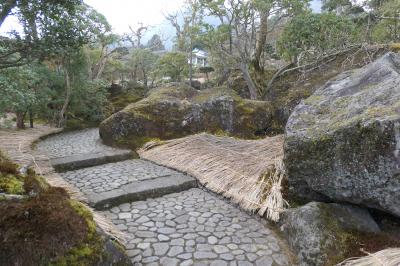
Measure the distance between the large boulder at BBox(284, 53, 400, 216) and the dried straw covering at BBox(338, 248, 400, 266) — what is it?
42 cm

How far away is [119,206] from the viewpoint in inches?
185

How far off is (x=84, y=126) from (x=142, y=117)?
15.7 ft

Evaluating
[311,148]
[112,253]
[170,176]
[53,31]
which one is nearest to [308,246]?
[311,148]

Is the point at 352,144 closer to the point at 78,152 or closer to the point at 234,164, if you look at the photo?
the point at 234,164

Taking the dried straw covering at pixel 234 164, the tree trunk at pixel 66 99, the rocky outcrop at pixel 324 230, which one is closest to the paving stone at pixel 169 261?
the rocky outcrop at pixel 324 230

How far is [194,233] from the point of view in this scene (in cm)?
393

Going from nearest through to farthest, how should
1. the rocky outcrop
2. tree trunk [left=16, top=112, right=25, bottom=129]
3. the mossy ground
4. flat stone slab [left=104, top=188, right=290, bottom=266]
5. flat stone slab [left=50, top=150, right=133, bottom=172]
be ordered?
the mossy ground → the rocky outcrop → flat stone slab [left=104, top=188, right=290, bottom=266] → flat stone slab [left=50, top=150, right=133, bottom=172] → tree trunk [left=16, top=112, right=25, bottom=129]

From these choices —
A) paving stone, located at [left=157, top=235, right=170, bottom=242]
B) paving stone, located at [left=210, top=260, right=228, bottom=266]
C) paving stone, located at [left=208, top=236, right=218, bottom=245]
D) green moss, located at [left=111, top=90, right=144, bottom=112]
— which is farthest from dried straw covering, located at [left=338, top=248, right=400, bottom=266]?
green moss, located at [left=111, top=90, right=144, bottom=112]

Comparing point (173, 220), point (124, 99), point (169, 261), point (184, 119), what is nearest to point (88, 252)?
point (169, 261)

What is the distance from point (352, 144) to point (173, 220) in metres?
2.37

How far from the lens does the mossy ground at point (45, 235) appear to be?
8.76ft

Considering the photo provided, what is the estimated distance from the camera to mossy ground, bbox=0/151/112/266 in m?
2.67

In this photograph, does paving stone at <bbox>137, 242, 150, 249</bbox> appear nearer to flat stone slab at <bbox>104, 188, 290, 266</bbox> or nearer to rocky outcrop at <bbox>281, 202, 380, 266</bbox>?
flat stone slab at <bbox>104, 188, 290, 266</bbox>

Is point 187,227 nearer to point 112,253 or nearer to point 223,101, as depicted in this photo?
point 112,253
